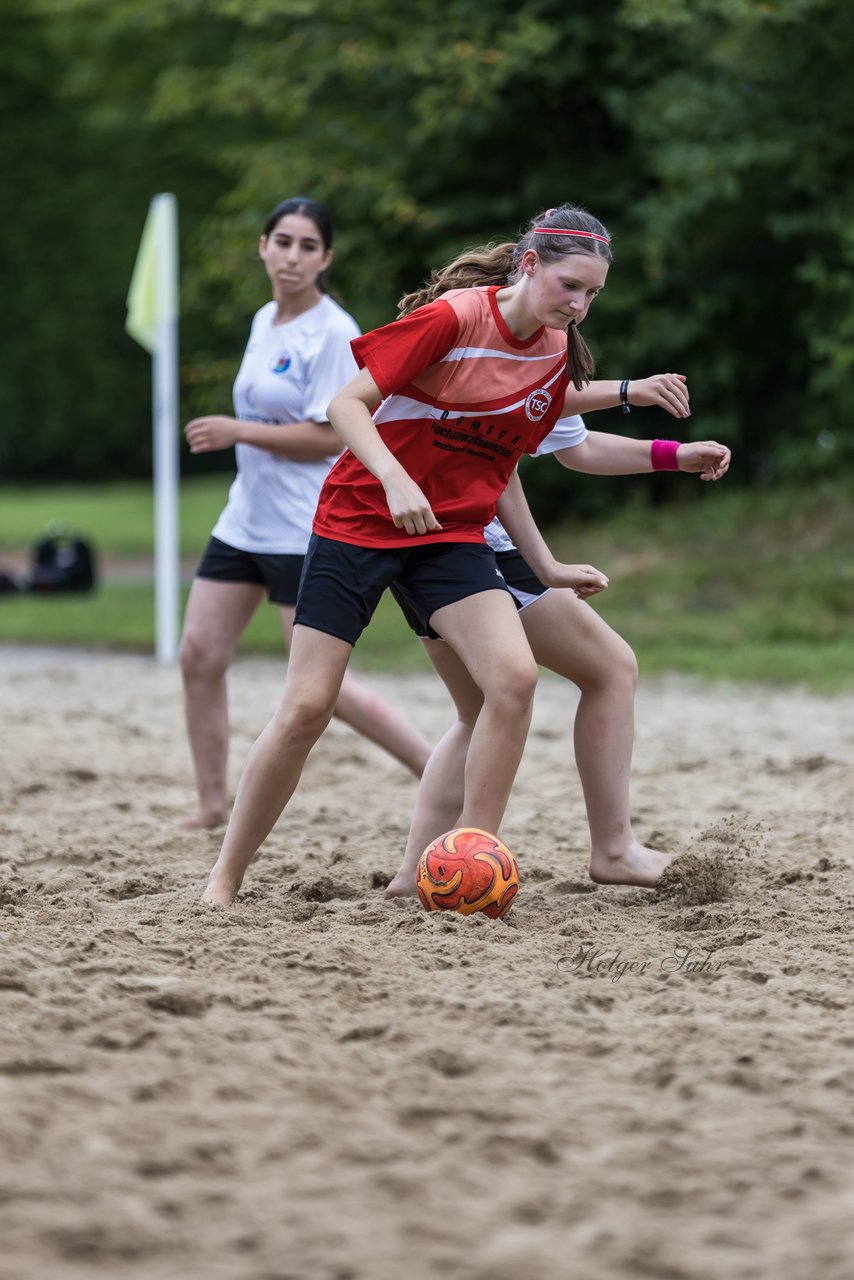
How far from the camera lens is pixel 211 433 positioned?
18.6 feet

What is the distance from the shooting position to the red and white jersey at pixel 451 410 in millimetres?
4262

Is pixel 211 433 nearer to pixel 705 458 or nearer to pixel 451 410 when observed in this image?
pixel 451 410

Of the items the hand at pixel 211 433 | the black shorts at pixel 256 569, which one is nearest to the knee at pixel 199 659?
the black shorts at pixel 256 569

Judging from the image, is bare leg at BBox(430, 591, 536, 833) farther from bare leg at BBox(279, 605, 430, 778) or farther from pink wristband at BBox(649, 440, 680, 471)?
bare leg at BBox(279, 605, 430, 778)

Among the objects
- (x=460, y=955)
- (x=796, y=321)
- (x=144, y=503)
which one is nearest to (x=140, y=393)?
(x=144, y=503)

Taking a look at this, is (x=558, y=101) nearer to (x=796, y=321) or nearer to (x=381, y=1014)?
(x=796, y=321)

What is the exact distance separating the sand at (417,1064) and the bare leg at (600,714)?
145mm

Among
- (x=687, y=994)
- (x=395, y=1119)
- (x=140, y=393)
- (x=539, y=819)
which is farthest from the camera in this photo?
(x=140, y=393)

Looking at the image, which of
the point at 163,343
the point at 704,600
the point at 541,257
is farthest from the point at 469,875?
the point at 704,600

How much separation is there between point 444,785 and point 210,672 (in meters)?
1.50

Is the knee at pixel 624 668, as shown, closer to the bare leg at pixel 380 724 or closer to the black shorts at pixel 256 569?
the bare leg at pixel 380 724

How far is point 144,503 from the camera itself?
29609mm

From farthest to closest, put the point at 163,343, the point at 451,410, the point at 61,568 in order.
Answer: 1. the point at 61,568
2. the point at 163,343
3. the point at 451,410

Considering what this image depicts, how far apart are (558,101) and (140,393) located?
17.1 m
